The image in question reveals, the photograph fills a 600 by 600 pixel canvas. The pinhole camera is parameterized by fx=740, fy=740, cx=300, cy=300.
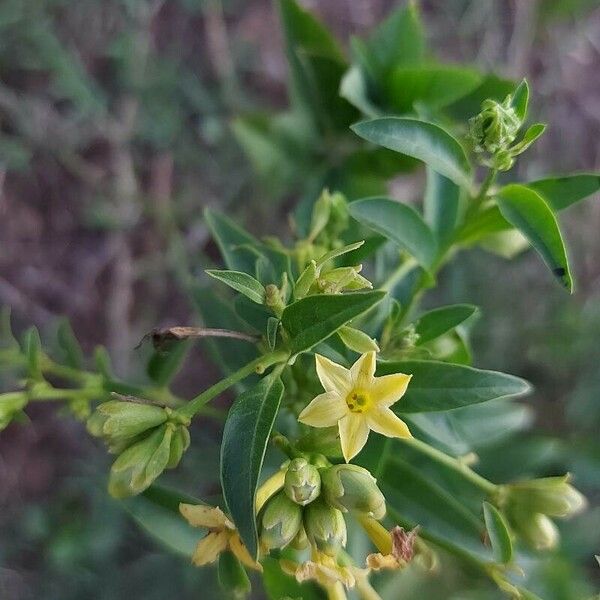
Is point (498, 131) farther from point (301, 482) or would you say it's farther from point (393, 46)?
point (393, 46)

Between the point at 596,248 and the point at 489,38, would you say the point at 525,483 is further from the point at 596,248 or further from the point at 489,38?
the point at 489,38

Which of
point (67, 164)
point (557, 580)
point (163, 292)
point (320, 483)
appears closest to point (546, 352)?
point (557, 580)

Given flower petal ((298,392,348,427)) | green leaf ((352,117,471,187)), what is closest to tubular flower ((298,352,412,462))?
flower petal ((298,392,348,427))

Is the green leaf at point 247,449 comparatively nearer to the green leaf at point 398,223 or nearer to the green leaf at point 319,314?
the green leaf at point 319,314

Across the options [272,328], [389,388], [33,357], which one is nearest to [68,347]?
[33,357]

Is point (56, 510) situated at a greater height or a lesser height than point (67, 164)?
lesser

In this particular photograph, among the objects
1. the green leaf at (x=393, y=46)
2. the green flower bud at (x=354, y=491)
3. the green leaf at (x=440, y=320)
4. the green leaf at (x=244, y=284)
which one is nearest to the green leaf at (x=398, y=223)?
the green leaf at (x=440, y=320)

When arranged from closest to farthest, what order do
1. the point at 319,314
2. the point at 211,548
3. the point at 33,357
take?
the point at 319,314 < the point at 211,548 < the point at 33,357
